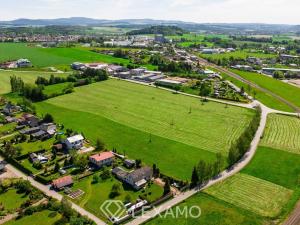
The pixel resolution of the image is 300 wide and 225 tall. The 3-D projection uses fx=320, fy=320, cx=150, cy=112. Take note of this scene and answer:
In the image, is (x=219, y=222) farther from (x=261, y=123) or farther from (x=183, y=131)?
(x=261, y=123)

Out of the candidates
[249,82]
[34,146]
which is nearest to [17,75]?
[34,146]

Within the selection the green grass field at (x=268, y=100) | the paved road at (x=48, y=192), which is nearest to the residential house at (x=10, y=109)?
the paved road at (x=48, y=192)

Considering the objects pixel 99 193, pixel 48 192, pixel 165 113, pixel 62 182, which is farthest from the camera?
pixel 165 113

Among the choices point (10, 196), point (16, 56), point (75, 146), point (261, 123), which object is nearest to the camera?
point (10, 196)

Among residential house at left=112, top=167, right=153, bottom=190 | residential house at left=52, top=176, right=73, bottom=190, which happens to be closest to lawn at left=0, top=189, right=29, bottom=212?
residential house at left=52, top=176, right=73, bottom=190

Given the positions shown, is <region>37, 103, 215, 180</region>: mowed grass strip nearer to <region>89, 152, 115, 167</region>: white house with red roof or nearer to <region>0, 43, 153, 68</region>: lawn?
<region>89, 152, 115, 167</region>: white house with red roof

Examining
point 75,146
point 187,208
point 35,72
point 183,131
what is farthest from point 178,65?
point 187,208

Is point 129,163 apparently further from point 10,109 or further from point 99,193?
point 10,109

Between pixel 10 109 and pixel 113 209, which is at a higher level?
pixel 10 109
